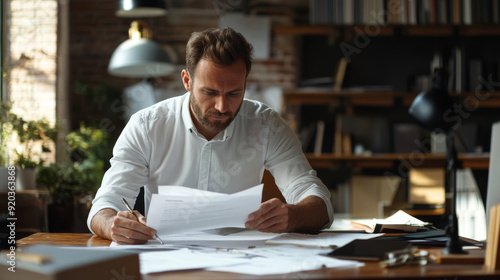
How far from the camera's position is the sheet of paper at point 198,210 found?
4.73 feet

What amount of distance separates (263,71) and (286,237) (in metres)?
3.61

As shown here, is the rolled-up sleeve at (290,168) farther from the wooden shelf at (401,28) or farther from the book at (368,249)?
the wooden shelf at (401,28)

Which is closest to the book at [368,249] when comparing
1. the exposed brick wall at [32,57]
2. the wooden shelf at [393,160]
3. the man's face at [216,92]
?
the man's face at [216,92]

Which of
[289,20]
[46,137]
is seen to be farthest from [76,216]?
[289,20]

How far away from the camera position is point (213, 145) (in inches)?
85.4

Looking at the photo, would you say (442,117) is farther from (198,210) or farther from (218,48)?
(218,48)

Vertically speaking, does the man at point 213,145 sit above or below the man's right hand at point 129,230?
above

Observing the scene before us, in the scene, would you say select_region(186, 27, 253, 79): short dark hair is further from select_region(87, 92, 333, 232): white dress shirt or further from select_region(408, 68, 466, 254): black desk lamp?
select_region(408, 68, 466, 254): black desk lamp

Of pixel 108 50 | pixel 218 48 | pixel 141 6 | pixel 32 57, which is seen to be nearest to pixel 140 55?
pixel 141 6

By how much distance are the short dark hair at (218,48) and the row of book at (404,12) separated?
2.98 meters

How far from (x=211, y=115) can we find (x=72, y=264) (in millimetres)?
1105

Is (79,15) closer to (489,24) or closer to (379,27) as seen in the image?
(379,27)

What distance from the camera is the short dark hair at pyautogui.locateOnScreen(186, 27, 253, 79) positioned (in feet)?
6.46

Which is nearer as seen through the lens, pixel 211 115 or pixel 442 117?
pixel 442 117
